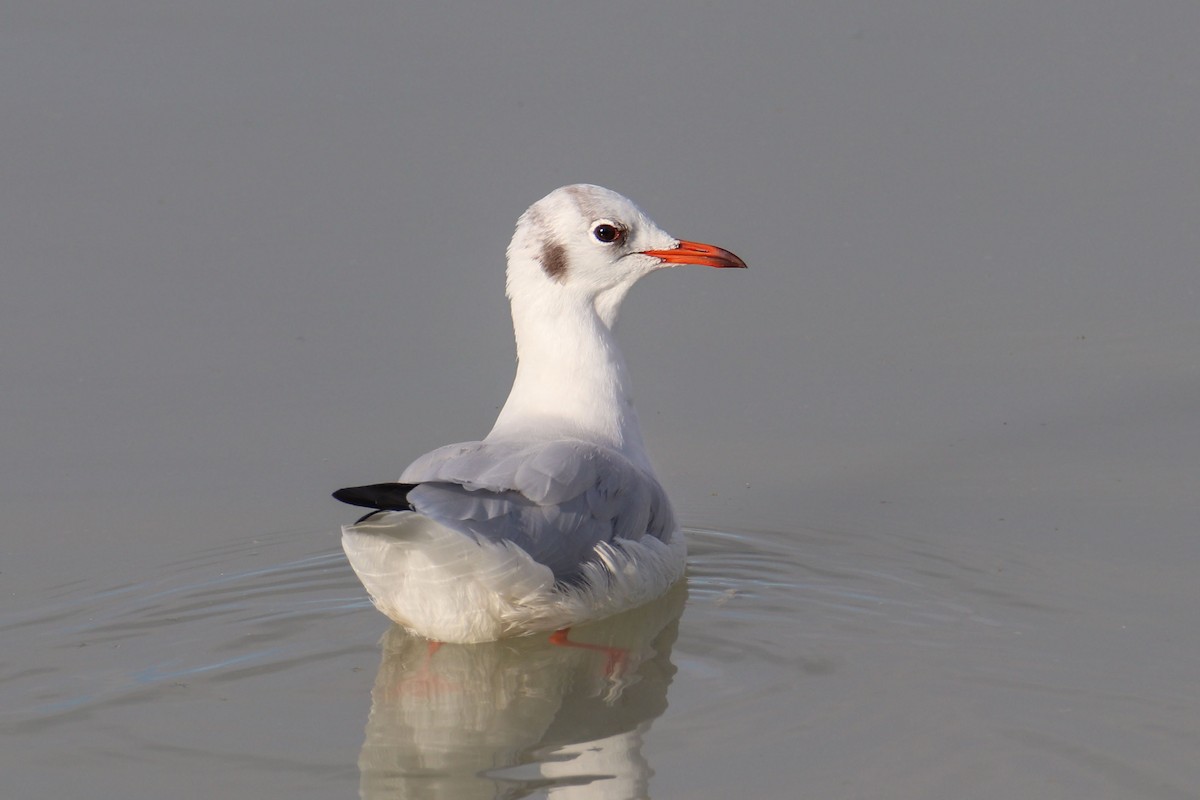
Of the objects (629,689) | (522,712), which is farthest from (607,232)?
(522,712)

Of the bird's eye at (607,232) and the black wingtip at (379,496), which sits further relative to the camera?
the bird's eye at (607,232)

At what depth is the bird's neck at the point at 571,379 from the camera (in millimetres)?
6969

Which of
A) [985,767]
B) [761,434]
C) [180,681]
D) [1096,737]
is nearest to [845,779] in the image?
[985,767]

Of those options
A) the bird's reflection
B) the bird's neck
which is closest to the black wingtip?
the bird's reflection

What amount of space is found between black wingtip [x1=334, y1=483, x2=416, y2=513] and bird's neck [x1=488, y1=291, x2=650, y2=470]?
146cm

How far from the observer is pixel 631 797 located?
5.04 meters

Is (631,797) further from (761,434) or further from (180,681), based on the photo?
(761,434)

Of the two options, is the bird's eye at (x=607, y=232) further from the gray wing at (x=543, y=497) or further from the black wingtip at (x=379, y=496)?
the black wingtip at (x=379, y=496)

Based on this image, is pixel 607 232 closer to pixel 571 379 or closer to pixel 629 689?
pixel 571 379

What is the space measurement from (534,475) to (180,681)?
140 cm

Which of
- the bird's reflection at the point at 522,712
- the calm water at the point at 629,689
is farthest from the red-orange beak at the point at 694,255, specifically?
the bird's reflection at the point at 522,712

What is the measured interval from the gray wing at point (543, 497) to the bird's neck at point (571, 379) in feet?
1.18

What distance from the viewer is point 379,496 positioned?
211 inches

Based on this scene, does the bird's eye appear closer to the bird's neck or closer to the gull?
the gull
